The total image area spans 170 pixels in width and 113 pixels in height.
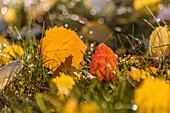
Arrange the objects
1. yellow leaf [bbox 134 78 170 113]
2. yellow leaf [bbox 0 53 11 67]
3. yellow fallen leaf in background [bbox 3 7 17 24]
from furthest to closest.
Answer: yellow fallen leaf in background [bbox 3 7 17 24] → yellow leaf [bbox 0 53 11 67] → yellow leaf [bbox 134 78 170 113]

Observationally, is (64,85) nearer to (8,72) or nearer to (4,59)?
(8,72)

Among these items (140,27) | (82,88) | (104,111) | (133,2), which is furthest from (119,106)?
(133,2)

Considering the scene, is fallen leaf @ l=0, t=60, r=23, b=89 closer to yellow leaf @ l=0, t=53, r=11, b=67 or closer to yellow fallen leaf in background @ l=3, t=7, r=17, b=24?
yellow leaf @ l=0, t=53, r=11, b=67

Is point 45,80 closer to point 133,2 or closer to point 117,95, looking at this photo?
point 117,95

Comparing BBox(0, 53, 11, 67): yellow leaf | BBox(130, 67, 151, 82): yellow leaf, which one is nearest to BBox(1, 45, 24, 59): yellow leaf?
BBox(0, 53, 11, 67): yellow leaf

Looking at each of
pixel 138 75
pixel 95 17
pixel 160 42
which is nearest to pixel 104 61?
pixel 138 75

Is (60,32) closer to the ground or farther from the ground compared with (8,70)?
farther from the ground
